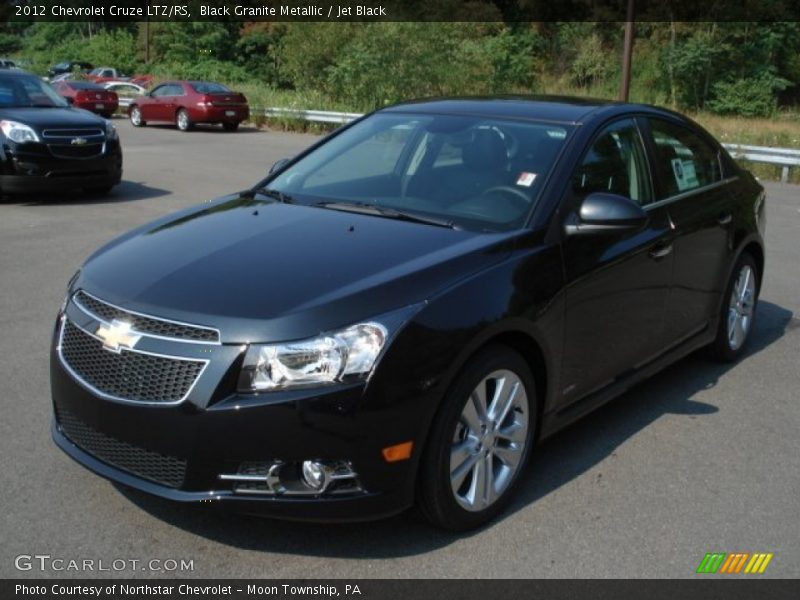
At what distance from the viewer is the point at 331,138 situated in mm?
5301

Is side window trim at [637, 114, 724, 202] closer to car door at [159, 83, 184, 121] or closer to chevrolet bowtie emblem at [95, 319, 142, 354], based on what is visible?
chevrolet bowtie emblem at [95, 319, 142, 354]

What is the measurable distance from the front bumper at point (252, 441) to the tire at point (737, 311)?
10.2ft

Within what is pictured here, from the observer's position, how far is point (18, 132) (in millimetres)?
11016

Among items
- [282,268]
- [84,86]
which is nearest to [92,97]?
[84,86]

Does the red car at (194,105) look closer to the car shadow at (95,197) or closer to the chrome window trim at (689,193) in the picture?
the car shadow at (95,197)

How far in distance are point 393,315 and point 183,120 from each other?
82.5ft

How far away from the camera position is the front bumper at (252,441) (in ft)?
10.1

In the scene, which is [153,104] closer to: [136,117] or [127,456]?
[136,117]

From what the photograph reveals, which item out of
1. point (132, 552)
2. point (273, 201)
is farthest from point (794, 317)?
point (132, 552)

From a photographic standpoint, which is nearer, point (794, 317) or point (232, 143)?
point (794, 317)

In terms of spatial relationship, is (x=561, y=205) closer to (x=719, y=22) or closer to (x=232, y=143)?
(x=232, y=143)

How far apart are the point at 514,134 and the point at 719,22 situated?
41.5m

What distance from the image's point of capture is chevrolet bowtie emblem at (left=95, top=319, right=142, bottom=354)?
10.8 ft

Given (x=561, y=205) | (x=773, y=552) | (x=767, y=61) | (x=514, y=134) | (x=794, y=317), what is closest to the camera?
(x=773, y=552)
